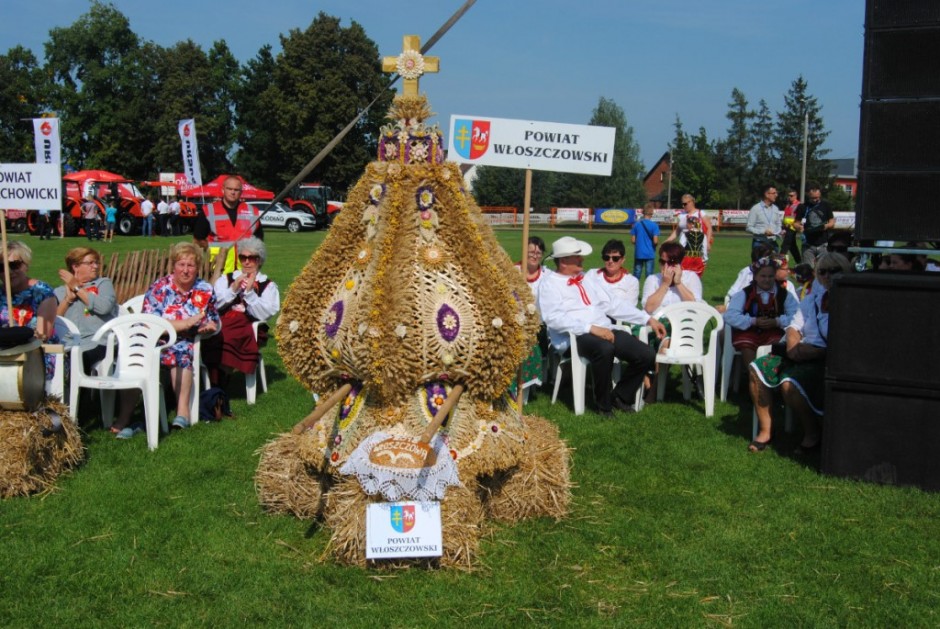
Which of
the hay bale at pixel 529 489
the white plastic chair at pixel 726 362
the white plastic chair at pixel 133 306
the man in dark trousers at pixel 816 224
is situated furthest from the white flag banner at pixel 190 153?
the hay bale at pixel 529 489

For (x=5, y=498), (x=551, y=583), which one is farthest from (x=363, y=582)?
(x=5, y=498)

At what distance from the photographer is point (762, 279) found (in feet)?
25.3

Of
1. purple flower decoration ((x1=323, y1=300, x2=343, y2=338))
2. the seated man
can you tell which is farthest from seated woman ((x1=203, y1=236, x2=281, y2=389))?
purple flower decoration ((x1=323, y1=300, x2=343, y2=338))

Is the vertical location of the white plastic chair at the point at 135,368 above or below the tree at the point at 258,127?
below

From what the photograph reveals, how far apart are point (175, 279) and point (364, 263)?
3226 millimetres

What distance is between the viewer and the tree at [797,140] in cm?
6856

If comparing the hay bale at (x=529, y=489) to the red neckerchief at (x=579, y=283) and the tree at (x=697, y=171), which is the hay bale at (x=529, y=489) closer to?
the red neckerchief at (x=579, y=283)

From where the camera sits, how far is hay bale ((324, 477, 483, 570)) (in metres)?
4.44

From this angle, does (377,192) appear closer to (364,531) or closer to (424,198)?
(424,198)

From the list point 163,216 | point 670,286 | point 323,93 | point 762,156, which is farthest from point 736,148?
point 670,286

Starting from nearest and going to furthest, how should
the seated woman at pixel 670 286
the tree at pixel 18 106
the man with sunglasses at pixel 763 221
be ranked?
the seated woman at pixel 670 286
the man with sunglasses at pixel 763 221
the tree at pixel 18 106

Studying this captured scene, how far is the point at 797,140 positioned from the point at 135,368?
71.5m

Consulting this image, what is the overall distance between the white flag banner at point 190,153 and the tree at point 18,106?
42760mm

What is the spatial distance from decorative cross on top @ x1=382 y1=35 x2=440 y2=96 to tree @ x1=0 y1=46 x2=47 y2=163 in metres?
59.7
